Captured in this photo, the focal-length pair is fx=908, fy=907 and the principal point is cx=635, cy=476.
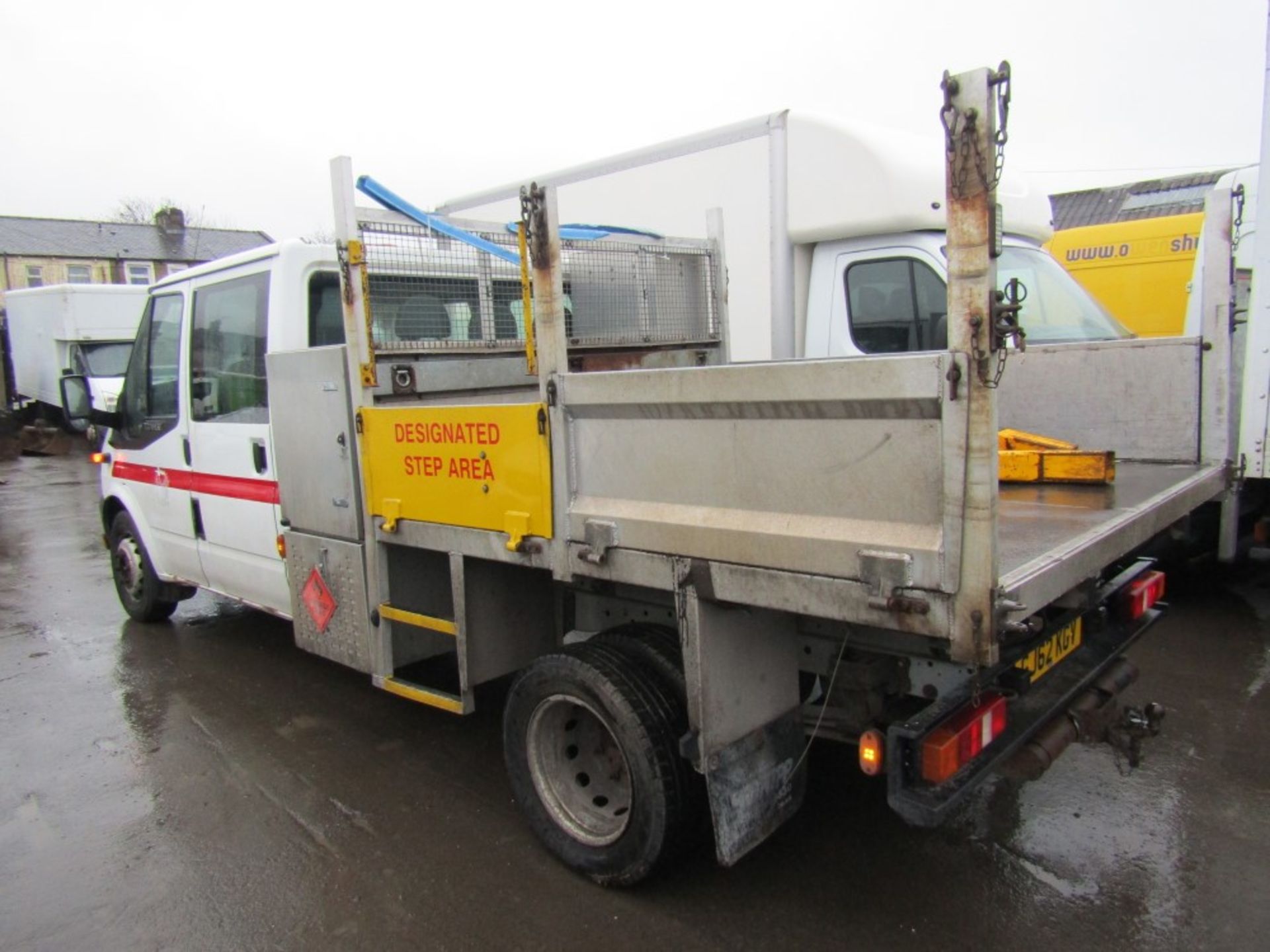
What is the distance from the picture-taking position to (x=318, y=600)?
4.33 meters

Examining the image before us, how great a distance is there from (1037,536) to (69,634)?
671 centimetres

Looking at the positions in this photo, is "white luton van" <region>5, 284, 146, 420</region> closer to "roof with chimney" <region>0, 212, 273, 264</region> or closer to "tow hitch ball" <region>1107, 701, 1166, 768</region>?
"tow hitch ball" <region>1107, 701, 1166, 768</region>

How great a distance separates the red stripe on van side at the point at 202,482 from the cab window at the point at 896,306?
3.62 meters

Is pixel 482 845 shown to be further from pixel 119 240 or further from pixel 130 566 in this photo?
pixel 119 240

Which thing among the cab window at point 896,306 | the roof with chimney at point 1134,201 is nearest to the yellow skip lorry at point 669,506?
the cab window at point 896,306

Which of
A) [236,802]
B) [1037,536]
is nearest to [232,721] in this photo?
[236,802]

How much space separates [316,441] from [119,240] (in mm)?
50242

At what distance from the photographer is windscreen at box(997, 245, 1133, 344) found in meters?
5.57

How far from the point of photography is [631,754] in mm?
2936

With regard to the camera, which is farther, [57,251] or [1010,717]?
[57,251]

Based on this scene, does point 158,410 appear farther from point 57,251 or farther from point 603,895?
point 57,251

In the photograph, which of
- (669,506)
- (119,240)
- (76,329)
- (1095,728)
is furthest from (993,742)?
(119,240)

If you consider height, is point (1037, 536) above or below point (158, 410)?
below

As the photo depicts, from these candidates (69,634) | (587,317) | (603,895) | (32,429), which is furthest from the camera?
(32,429)
